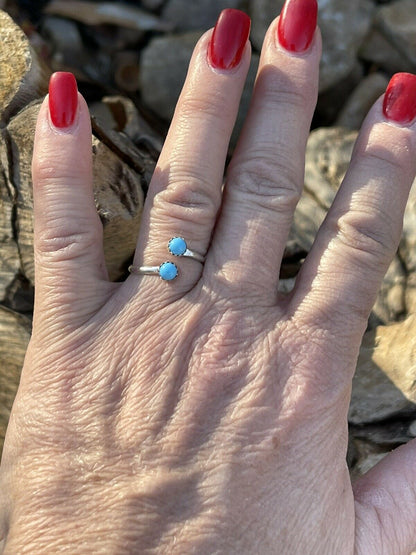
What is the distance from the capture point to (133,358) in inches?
67.9

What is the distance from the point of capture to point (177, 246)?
5.67 feet

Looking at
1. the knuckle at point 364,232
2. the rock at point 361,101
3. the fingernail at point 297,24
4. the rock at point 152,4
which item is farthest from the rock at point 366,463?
the rock at point 152,4

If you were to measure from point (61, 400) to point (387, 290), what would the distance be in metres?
1.25

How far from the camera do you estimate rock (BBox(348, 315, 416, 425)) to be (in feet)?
6.75

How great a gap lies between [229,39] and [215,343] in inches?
32.3

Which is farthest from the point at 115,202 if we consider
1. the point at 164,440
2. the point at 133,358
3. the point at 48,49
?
the point at 48,49

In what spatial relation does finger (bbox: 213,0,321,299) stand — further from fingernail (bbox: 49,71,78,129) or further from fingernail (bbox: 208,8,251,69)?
fingernail (bbox: 49,71,78,129)

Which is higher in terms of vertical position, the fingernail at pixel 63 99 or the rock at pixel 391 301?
the fingernail at pixel 63 99

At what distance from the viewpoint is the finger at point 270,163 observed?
176 cm

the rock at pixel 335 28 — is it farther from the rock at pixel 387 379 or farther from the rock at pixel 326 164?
the rock at pixel 387 379

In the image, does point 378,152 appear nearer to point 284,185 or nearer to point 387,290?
point 284,185

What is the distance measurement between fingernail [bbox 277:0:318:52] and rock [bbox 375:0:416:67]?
139 cm

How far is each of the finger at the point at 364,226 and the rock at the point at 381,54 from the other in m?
1.39

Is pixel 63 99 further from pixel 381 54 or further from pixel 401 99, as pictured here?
pixel 381 54
